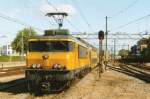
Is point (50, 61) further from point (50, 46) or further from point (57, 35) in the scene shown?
point (57, 35)

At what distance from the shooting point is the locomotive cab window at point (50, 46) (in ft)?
61.4

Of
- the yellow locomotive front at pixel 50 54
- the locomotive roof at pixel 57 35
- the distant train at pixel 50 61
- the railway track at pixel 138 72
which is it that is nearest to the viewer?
the distant train at pixel 50 61

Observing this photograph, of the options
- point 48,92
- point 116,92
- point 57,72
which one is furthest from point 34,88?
point 116,92

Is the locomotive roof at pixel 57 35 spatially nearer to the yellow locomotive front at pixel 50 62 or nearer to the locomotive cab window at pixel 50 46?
the yellow locomotive front at pixel 50 62

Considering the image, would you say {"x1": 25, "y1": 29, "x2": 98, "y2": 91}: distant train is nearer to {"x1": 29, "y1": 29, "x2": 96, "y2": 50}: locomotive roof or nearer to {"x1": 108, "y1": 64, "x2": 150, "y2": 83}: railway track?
{"x1": 29, "y1": 29, "x2": 96, "y2": 50}: locomotive roof

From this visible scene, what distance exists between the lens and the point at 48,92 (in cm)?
1897

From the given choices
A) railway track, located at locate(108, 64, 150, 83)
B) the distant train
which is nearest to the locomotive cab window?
the distant train

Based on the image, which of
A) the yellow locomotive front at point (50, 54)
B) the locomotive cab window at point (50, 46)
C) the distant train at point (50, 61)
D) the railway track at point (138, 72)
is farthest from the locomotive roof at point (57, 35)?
the railway track at point (138, 72)

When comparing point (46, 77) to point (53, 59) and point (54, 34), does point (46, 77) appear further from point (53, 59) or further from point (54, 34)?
point (54, 34)

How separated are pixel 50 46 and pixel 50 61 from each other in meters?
0.92

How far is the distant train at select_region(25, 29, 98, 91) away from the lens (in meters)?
18.0

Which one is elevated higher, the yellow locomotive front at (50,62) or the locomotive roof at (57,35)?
the locomotive roof at (57,35)

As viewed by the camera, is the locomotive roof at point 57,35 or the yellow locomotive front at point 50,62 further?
the locomotive roof at point 57,35

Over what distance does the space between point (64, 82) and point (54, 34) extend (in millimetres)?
2526
